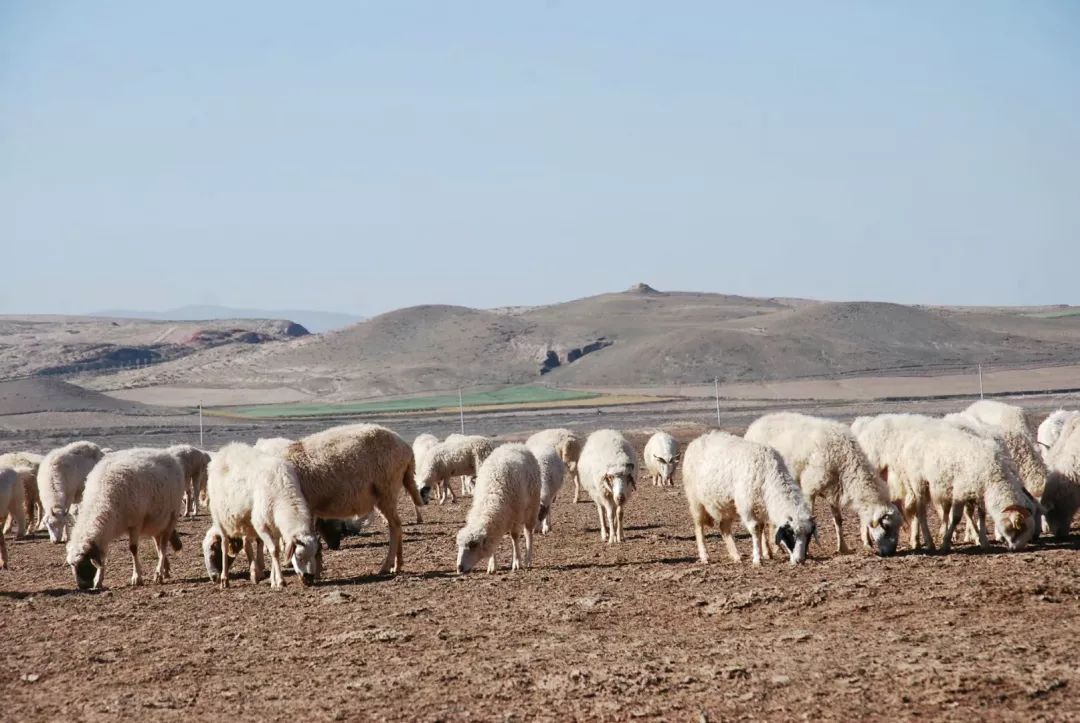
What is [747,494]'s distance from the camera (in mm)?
14695

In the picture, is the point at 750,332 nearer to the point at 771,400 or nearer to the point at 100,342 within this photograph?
the point at 771,400

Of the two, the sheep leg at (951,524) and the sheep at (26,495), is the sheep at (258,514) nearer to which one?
the sheep leg at (951,524)

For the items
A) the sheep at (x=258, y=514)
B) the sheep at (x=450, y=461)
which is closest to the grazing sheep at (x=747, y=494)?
the sheep at (x=258, y=514)

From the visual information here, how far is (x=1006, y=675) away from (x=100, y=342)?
16214 cm

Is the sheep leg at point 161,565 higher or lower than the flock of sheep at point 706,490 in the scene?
lower

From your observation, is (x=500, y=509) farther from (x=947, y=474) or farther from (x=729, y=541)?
(x=947, y=474)

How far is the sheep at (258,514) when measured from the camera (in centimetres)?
1488

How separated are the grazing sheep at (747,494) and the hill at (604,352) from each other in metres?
90.1

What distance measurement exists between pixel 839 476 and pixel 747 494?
151cm

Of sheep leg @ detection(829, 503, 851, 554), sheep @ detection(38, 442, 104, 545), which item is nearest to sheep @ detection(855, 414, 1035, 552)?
sheep leg @ detection(829, 503, 851, 554)

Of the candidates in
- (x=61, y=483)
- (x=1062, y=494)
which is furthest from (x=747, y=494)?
(x=61, y=483)

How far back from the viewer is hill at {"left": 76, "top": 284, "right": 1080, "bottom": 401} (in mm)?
110875

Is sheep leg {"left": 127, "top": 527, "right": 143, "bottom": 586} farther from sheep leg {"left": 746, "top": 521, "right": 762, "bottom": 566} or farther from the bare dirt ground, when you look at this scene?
sheep leg {"left": 746, "top": 521, "right": 762, "bottom": 566}

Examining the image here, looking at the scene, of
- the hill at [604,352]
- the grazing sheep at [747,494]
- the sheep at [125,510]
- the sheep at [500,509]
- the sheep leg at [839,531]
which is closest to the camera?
the grazing sheep at [747,494]
